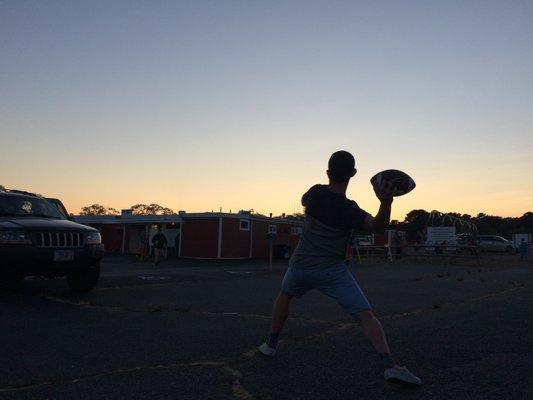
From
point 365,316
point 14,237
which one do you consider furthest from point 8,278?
point 365,316

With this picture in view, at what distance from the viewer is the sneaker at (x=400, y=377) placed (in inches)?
128

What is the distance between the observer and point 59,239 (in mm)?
7875

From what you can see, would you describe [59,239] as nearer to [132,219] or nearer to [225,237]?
[225,237]

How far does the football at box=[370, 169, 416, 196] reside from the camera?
3330 millimetres

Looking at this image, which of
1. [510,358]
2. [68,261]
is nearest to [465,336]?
[510,358]

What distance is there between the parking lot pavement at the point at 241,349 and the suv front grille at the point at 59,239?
92cm

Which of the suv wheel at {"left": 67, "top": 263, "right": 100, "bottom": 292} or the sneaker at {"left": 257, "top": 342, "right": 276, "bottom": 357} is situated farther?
the suv wheel at {"left": 67, "top": 263, "right": 100, "bottom": 292}

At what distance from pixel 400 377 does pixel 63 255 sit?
626cm

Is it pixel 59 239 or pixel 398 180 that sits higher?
pixel 398 180

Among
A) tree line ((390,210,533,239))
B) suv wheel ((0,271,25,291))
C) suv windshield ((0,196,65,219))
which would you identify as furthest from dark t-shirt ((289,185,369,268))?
tree line ((390,210,533,239))

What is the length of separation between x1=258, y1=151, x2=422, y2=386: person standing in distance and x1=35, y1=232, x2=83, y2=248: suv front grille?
208 inches

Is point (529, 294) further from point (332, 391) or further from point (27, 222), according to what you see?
point (27, 222)

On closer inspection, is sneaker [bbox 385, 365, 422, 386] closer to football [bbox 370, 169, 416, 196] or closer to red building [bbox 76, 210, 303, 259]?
football [bbox 370, 169, 416, 196]

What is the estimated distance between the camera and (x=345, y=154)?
373cm
